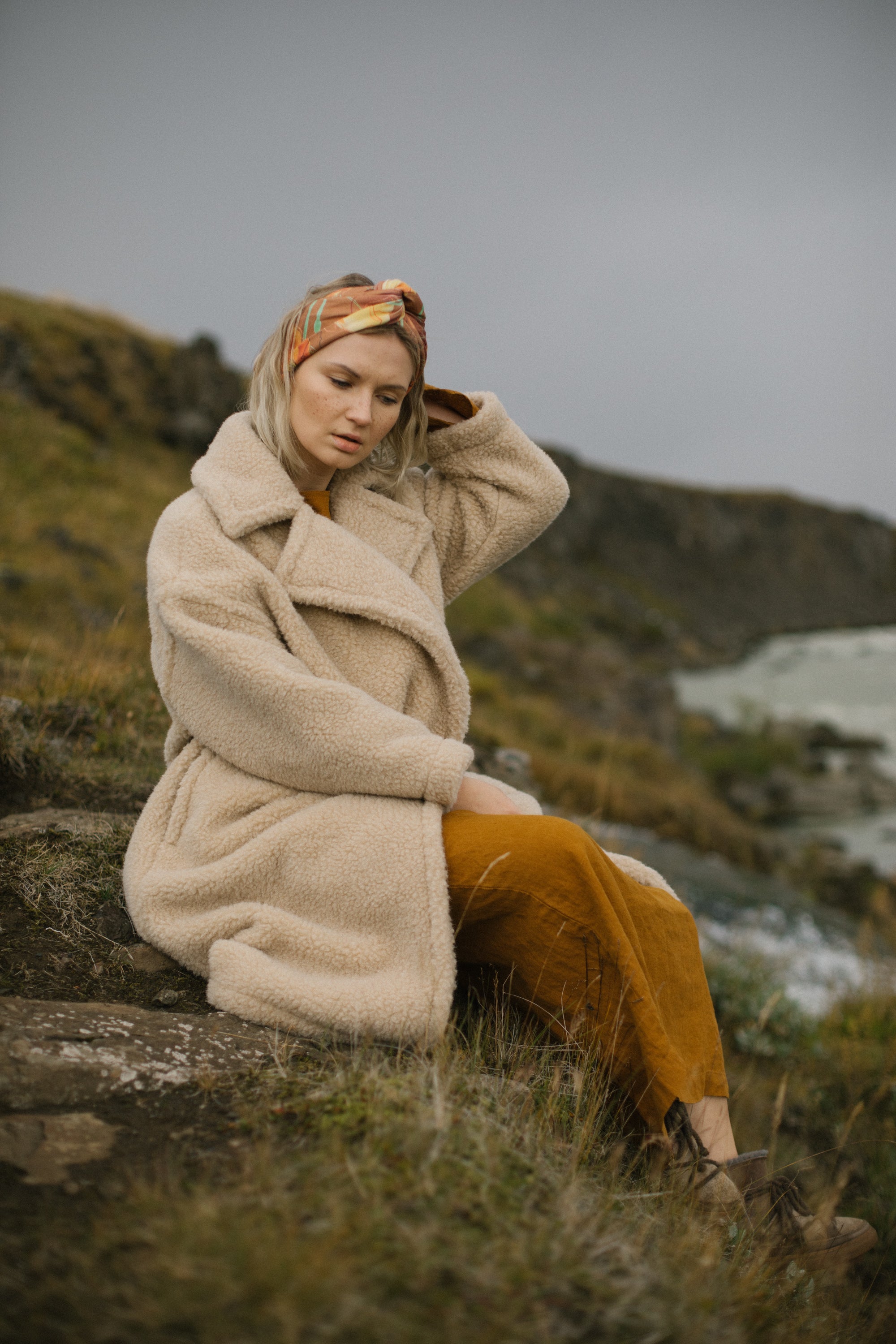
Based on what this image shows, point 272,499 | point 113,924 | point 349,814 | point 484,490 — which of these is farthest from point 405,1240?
point 484,490

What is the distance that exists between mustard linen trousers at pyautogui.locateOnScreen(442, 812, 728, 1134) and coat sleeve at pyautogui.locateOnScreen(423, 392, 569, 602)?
0.96m

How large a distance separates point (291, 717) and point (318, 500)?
686 millimetres

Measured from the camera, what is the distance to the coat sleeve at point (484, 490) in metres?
2.66

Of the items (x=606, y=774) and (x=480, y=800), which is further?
(x=606, y=774)

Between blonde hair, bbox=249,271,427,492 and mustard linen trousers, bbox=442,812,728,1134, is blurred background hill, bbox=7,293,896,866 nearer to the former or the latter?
blonde hair, bbox=249,271,427,492

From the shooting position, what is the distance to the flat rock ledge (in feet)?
5.21

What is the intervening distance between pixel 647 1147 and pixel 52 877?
1.61 meters

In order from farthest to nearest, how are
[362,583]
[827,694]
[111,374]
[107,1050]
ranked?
1. [827,694]
2. [111,374]
3. [362,583]
4. [107,1050]

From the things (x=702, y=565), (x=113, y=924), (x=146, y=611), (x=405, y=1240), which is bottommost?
(x=702, y=565)

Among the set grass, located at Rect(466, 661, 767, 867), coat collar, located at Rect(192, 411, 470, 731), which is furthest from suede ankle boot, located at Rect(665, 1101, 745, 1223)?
grass, located at Rect(466, 661, 767, 867)

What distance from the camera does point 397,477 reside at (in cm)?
255

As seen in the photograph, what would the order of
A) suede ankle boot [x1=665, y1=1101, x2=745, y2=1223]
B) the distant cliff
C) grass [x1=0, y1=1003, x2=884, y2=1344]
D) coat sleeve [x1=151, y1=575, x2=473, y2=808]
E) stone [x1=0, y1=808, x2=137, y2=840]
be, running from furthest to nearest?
the distant cliff → stone [x1=0, y1=808, x2=137, y2=840] → coat sleeve [x1=151, y1=575, x2=473, y2=808] → suede ankle boot [x1=665, y1=1101, x2=745, y2=1223] → grass [x1=0, y1=1003, x2=884, y2=1344]

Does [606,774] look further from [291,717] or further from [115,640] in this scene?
[291,717]

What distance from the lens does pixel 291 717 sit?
1993 millimetres
